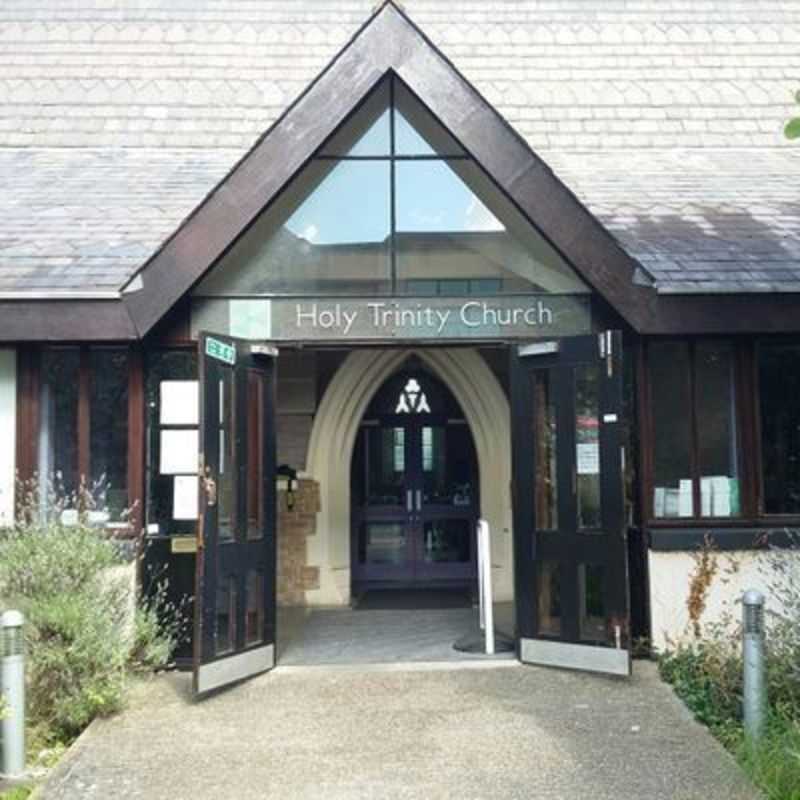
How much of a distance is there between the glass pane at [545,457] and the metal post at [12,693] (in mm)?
3746

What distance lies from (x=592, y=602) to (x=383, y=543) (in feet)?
15.7

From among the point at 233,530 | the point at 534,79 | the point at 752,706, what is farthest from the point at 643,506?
the point at 534,79

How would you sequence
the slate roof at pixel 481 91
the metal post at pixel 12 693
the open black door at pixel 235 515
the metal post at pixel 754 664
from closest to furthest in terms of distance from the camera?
1. the metal post at pixel 12 693
2. the metal post at pixel 754 664
3. the open black door at pixel 235 515
4. the slate roof at pixel 481 91

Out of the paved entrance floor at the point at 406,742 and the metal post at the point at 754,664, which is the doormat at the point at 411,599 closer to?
the paved entrance floor at the point at 406,742

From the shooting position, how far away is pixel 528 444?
7215 millimetres

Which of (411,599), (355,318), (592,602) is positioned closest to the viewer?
(592,602)

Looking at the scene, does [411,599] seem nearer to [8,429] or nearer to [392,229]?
[392,229]

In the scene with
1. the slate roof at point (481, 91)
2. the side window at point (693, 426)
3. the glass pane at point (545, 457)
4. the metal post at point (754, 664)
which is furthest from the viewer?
the slate roof at point (481, 91)

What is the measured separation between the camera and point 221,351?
6613mm

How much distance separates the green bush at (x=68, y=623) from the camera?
19.2ft

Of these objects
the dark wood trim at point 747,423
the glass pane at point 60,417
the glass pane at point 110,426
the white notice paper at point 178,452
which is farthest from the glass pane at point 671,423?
the glass pane at point 60,417

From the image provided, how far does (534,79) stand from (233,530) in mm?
7231

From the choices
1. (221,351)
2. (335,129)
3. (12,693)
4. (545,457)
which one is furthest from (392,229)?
(12,693)

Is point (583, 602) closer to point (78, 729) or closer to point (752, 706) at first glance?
point (752, 706)
